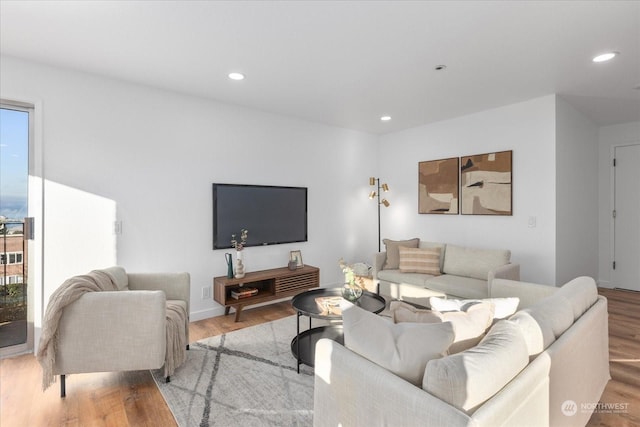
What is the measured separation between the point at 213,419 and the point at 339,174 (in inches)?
146

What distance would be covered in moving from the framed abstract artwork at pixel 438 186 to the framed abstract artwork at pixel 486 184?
0.36ft

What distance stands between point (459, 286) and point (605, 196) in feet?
11.3

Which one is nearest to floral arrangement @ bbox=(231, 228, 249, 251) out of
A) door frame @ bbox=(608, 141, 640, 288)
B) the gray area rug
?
the gray area rug

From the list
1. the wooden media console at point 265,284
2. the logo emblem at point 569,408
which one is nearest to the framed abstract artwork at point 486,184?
the wooden media console at point 265,284

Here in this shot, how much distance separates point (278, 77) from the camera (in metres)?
3.08

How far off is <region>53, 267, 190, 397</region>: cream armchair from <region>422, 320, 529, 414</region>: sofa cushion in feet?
6.02

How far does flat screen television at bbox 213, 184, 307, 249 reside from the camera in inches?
148

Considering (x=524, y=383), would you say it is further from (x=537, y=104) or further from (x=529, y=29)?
(x=537, y=104)

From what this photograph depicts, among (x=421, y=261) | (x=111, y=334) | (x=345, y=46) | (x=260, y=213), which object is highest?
(x=345, y=46)

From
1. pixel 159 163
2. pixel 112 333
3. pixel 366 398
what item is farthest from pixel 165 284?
pixel 366 398

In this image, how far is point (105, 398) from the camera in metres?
2.12

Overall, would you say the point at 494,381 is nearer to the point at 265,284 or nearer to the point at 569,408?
the point at 569,408

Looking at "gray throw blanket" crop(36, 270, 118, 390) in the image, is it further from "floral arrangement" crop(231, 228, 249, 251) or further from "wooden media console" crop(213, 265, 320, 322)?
"floral arrangement" crop(231, 228, 249, 251)

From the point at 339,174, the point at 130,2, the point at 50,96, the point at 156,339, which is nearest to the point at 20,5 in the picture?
the point at 130,2
